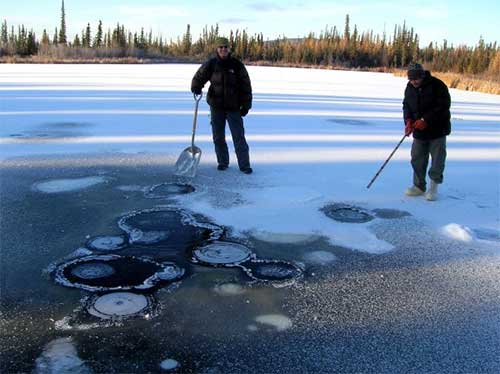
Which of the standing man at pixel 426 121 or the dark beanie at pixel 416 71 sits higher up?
the dark beanie at pixel 416 71

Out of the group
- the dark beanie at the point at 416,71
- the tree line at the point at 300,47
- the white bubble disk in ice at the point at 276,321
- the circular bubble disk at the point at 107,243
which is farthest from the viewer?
the tree line at the point at 300,47

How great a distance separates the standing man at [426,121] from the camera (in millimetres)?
5160

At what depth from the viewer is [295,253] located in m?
3.98

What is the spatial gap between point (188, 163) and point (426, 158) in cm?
262

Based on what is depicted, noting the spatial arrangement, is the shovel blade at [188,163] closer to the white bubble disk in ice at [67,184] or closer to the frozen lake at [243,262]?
the frozen lake at [243,262]

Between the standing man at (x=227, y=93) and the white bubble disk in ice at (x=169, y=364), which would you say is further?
the standing man at (x=227, y=93)

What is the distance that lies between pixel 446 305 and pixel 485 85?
21795mm

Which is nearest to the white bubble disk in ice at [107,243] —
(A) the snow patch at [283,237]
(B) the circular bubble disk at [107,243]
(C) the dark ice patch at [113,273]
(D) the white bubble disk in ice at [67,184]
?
(B) the circular bubble disk at [107,243]

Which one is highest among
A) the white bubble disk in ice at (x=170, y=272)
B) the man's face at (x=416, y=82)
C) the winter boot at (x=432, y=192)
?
the man's face at (x=416, y=82)

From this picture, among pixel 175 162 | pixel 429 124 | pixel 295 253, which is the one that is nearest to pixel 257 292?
pixel 295 253

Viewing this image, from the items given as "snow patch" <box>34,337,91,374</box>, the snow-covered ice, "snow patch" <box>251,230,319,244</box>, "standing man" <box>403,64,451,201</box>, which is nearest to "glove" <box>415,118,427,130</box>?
"standing man" <box>403,64,451,201</box>

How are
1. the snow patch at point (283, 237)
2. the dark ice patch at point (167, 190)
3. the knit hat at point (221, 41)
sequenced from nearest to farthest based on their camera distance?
1. the snow patch at point (283, 237)
2. the dark ice patch at point (167, 190)
3. the knit hat at point (221, 41)

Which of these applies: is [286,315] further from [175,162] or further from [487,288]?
[175,162]

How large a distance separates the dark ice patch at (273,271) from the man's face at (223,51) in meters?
3.00
